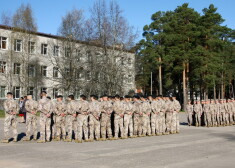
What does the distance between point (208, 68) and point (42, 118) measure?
3945 cm

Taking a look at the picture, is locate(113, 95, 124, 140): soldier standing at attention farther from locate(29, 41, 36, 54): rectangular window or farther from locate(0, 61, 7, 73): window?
locate(29, 41, 36, 54): rectangular window

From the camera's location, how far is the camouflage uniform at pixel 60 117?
45.6 ft

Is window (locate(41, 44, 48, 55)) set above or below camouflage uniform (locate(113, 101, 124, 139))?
above

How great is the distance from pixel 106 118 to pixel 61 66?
104 ft

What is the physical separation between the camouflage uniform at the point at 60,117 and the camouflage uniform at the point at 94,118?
1129 mm

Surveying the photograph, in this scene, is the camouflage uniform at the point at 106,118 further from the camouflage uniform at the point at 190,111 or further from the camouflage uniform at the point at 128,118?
the camouflage uniform at the point at 190,111

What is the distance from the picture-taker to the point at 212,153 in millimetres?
10930

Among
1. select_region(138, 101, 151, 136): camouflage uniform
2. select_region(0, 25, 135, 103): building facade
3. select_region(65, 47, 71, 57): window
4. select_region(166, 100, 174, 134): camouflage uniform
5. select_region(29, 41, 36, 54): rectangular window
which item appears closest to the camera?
select_region(138, 101, 151, 136): camouflage uniform

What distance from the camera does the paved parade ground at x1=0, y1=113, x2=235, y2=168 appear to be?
9023 millimetres

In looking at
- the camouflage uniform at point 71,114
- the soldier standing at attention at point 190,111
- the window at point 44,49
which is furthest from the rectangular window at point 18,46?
the camouflage uniform at point 71,114

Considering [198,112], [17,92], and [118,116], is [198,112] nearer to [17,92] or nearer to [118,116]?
[118,116]

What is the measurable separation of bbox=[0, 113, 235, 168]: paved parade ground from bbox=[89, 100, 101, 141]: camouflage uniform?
0.73m

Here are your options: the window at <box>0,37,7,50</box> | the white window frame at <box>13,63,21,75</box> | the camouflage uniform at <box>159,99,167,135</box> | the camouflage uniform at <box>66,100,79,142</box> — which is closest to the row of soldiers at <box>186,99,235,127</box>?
the camouflage uniform at <box>159,99,167,135</box>

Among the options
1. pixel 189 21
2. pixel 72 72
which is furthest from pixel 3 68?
pixel 189 21
